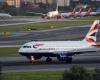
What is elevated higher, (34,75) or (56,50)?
(34,75)

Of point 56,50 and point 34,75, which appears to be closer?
point 34,75

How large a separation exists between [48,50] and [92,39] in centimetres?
615

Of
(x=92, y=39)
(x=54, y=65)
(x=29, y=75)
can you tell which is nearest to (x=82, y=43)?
(x=92, y=39)

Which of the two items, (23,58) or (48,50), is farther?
(23,58)

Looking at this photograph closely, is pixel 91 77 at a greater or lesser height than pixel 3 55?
greater

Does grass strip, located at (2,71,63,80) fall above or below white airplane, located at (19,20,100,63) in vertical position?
above

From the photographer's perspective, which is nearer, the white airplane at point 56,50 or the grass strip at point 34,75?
the grass strip at point 34,75

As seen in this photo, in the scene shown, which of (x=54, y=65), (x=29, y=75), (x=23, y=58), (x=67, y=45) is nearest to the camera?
(x=29, y=75)

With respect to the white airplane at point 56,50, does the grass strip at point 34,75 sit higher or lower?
higher

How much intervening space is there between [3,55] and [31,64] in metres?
12.1

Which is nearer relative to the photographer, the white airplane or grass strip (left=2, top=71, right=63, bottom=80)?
grass strip (left=2, top=71, right=63, bottom=80)

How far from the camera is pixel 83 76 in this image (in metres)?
36.2

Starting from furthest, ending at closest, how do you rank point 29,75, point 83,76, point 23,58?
point 23,58
point 29,75
point 83,76

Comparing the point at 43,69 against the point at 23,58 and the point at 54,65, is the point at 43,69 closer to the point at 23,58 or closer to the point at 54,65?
the point at 54,65
